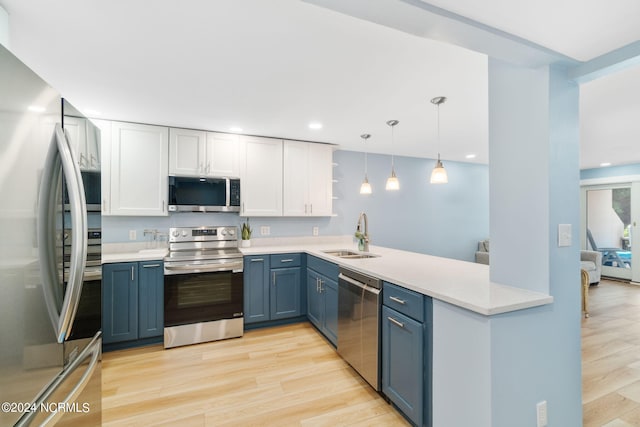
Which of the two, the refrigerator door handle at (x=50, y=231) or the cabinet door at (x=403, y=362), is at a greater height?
the refrigerator door handle at (x=50, y=231)

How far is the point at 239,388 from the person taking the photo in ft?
7.11

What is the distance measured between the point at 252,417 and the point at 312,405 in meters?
0.42

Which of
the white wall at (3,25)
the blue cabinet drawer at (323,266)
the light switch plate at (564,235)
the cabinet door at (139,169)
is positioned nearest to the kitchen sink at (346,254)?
the blue cabinet drawer at (323,266)

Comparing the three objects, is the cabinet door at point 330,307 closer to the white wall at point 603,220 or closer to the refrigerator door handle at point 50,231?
the refrigerator door handle at point 50,231

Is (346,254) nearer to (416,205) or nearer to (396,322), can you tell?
(396,322)

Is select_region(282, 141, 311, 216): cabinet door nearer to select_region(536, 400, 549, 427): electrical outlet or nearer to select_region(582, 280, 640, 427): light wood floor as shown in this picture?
select_region(536, 400, 549, 427): electrical outlet

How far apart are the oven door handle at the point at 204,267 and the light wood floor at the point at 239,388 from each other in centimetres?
79

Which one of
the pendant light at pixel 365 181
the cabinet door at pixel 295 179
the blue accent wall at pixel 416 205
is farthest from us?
the blue accent wall at pixel 416 205

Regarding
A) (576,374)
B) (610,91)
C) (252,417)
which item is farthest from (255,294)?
(610,91)

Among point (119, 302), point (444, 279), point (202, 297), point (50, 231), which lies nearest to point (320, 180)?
point (202, 297)

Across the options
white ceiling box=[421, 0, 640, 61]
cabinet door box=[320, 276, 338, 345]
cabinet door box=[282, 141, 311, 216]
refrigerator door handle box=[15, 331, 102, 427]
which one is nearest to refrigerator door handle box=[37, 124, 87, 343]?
refrigerator door handle box=[15, 331, 102, 427]

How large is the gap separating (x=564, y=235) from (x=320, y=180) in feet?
9.24

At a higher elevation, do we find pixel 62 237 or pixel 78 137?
pixel 78 137

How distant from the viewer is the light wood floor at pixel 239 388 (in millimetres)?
1847
